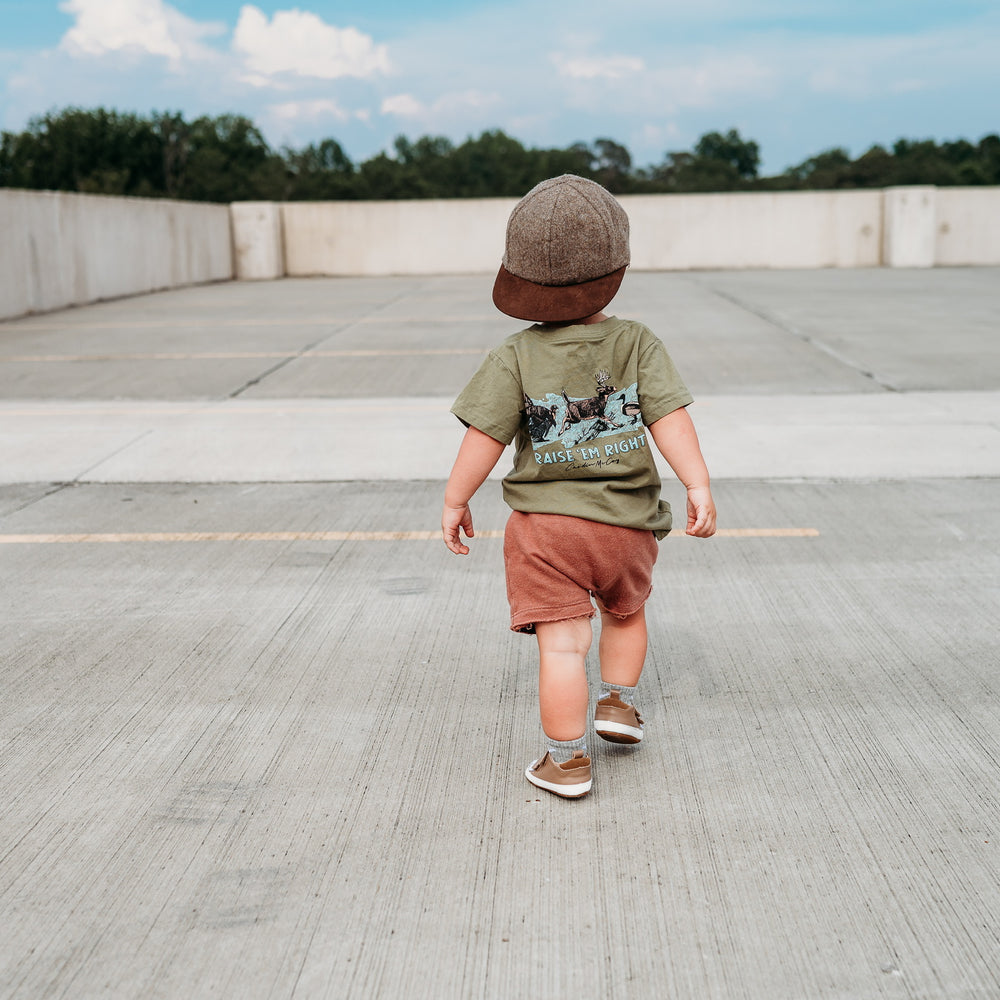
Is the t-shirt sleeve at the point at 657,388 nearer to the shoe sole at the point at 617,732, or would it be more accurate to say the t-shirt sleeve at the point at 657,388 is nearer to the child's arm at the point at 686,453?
the child's arm at the point at 686,453

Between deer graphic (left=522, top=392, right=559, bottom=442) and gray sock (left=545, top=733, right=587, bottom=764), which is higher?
deer graphic (left=522, top=392, right=559, bottom=442)

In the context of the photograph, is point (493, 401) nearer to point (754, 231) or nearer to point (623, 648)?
point (623, 648)

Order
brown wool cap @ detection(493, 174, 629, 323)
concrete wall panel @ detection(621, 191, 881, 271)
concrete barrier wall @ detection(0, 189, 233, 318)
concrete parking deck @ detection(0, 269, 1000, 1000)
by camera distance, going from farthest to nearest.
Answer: concrete wall panel @ detection(621, 191, 881, 271) < concrete barrier wall @ detection(0, 189, 233, 318) < brown wool cap @ detection(493, 174, 629, 323) < concrete parking deck @ detection(0, 269, 1000, 1000)

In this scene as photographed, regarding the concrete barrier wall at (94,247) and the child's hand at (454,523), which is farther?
the concrete barrier wall at (94,247)

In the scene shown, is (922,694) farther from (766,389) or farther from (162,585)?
(766,389)

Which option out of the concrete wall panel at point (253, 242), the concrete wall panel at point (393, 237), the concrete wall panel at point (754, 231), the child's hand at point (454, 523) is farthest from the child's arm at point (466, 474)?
the concrete wall panel at point (393, 237)

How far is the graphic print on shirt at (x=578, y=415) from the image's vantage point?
2756 mm

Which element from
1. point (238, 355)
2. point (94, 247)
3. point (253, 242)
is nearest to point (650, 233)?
point (253, 242)

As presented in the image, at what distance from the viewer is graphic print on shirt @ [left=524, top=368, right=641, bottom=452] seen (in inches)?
108

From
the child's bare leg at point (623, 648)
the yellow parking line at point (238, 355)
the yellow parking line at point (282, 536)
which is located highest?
the yellow parking line at point (238, 355)

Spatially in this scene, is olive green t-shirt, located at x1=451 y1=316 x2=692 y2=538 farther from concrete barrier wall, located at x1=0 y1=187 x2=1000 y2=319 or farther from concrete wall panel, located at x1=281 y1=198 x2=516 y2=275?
concrete wall panel, located at x1=281 y1=198 x2=516 y2=275

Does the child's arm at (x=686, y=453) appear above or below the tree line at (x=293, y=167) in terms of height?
below

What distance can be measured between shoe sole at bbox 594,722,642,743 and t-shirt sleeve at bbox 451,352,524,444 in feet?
2.70

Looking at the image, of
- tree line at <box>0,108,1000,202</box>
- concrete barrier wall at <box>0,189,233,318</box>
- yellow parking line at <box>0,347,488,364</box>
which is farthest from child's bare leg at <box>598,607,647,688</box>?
tree line at <box>0,108,1000,202</box>
